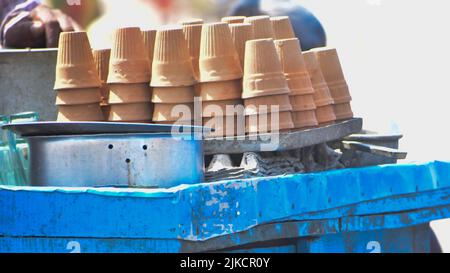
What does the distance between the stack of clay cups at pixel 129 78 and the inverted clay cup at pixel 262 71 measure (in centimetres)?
43

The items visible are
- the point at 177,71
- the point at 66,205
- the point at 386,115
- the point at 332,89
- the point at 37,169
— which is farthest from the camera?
the point at 386,115

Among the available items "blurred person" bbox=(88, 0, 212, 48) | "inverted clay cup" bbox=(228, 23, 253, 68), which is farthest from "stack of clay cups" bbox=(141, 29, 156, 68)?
"blurred person" bbox=(88, 0, 212, 48)

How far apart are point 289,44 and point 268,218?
83 centimetres

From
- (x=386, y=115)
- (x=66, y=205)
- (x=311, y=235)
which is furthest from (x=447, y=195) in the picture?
(x=386, y=115)

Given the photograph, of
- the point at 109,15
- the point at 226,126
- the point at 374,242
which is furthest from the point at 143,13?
the point at 374,242

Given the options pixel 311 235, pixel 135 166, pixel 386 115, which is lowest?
pixel 311 235

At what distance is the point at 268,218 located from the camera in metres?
2.90

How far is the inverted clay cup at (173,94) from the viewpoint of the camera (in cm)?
332

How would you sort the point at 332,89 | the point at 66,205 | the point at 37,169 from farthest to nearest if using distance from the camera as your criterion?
the point at 332,89, the point at 37,169, the point at 66,205

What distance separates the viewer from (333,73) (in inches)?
145

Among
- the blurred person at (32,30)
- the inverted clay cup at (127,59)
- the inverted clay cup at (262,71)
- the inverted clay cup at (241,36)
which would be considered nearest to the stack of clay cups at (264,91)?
the inverted clay cup at (262,71)

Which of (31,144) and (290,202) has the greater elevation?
(31,144)

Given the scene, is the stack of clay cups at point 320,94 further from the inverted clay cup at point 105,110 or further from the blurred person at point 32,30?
the blurred person at point 32,30

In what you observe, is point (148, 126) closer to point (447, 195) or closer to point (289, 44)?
point (289, 44)
